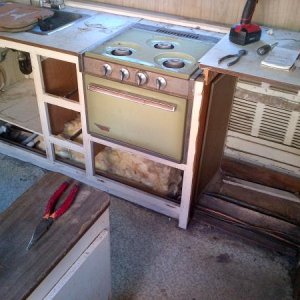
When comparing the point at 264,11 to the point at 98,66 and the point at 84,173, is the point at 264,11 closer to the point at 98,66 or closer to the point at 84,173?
the point at 98,66

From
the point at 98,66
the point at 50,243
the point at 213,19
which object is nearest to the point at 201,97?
the point at 98,66

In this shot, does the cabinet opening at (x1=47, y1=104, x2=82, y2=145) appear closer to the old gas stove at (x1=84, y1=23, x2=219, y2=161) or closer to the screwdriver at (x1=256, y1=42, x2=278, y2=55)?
the old gas stove at (x1=84, y1=23, x2=219, y2=161)

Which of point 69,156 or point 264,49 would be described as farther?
point 69,156

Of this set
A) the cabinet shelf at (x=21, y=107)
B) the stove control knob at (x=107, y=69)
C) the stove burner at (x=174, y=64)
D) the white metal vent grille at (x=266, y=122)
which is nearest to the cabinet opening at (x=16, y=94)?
the cabinet shelf at (x=21, y=107)

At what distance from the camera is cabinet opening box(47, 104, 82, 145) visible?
222cm

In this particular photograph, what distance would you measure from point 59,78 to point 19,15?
1.34 ft

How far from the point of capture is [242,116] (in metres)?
2.17

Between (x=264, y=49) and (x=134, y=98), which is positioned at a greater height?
(x=264, y=49)

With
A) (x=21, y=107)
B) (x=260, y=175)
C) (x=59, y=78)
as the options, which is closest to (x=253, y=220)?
(x=260, y=175)

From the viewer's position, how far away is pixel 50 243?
108cm

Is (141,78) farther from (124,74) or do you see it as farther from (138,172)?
(138,172)

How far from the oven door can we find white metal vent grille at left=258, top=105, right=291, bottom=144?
2.00 ft

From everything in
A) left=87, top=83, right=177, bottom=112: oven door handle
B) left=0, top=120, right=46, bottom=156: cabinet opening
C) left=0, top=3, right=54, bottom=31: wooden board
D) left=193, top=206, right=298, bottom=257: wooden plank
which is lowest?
left=193, top=206, right=298, bottom=257: wooden plank

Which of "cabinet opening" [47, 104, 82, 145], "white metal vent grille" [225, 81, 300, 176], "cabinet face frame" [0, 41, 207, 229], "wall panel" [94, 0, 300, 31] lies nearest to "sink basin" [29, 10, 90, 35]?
"cabinet face frame" [0, 41, 207, 229]
